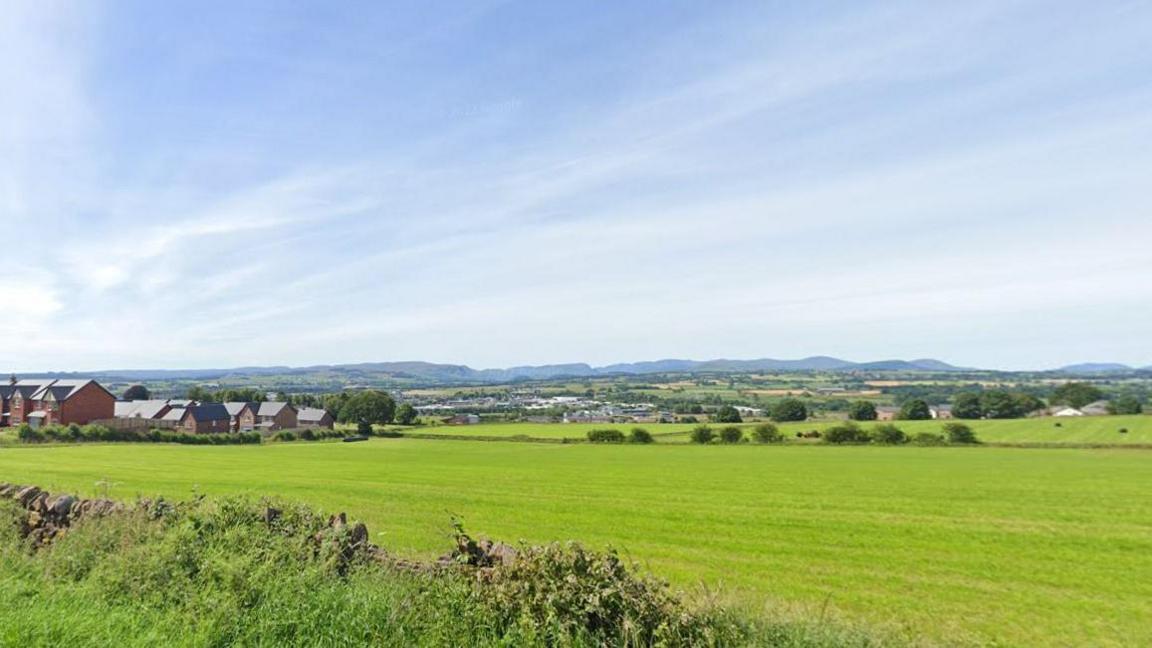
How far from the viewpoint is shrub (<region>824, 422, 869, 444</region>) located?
70500 mm

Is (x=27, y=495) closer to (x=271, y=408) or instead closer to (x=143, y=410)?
(x=143, y=410)

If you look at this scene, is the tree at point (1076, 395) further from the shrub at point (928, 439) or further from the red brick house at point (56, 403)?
the red brick house at point (56, 403)

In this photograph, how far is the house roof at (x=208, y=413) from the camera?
9194 centimetres

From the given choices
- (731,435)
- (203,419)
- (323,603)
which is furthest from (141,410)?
(323,603)

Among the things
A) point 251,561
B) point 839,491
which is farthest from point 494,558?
point 839,491

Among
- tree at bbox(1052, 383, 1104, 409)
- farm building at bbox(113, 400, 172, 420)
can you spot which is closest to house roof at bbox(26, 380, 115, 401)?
farm building at bbox(113, 400, 172, 420)

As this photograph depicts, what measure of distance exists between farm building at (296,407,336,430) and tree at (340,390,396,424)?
9.49 ft

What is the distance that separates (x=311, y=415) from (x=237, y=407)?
13.6m

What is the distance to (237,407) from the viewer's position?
102 meters

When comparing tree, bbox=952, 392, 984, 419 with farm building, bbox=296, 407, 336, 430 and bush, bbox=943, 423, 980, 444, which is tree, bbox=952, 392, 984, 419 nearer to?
bush, bbox=943, 423, 980, 444

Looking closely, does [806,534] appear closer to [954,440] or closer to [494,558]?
[494,558]

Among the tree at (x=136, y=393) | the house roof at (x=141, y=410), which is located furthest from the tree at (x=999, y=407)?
the tree at (x=136, y=393)

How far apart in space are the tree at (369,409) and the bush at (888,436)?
83.0 meters

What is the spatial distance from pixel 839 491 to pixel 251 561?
3085 cm
